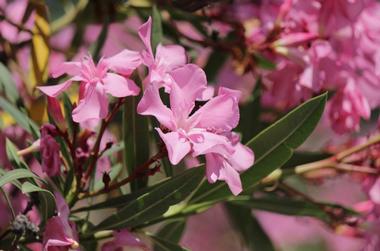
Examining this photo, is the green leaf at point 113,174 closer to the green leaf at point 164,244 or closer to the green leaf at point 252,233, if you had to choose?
the green leaf at point 164,244

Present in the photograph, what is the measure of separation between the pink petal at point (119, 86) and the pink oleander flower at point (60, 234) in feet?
0.42

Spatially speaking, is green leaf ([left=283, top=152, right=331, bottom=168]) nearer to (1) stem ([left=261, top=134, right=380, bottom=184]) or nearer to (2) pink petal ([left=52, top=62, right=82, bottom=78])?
(1) stem ([left=261, top=134, right=380, bottom=184])

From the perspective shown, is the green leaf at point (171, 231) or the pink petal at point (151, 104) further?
the green leaf at point (171, 231)

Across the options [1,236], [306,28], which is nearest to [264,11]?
[306,28]

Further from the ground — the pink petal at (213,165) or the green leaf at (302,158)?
the pink petal at (213,165)

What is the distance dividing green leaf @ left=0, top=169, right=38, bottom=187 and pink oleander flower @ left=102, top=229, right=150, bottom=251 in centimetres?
13

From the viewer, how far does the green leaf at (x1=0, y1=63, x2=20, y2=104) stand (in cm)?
108

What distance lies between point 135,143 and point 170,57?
0.12 metres

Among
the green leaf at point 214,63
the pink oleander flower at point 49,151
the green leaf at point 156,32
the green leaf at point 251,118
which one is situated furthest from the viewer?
the green leaf at point 214,63

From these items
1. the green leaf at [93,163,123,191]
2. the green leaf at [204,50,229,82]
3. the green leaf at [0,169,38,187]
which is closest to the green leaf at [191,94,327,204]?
the green leaf at [93,163,123,191]

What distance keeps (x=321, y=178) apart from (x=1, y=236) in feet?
1.76

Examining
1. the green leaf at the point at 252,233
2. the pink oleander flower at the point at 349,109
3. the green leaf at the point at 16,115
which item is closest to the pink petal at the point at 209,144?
the green leaf at the point at 16,115

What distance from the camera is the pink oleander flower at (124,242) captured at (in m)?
0.92

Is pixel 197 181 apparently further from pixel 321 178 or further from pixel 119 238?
pixel 321 178
